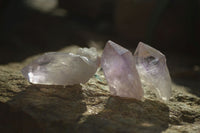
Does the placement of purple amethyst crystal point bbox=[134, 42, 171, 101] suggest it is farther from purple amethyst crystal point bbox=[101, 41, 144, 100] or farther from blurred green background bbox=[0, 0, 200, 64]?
blurred green background bbox=[0, 0, 200, 64]

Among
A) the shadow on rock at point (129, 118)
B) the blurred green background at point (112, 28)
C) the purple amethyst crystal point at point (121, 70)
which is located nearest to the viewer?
the shadow on rock at point (129, 118)

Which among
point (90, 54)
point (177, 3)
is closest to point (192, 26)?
point (177, 3)

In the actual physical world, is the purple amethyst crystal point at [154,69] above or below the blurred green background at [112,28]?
below

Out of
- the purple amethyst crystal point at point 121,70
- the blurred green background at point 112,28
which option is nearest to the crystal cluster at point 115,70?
the purple amethyst crystal point at point 121,70

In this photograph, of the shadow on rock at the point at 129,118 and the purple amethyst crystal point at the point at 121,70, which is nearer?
the shadow on rock at the point at 129,118

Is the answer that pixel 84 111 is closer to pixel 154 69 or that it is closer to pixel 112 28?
pixel 154 69

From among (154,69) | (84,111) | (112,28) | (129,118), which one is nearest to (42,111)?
(84,111)

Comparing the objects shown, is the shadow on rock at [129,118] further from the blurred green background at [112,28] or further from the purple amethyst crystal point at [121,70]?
the blurred green background at [112,28]

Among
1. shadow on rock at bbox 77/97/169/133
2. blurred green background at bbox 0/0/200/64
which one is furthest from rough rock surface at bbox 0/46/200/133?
blurred green background at bbox 0/0/200/64
